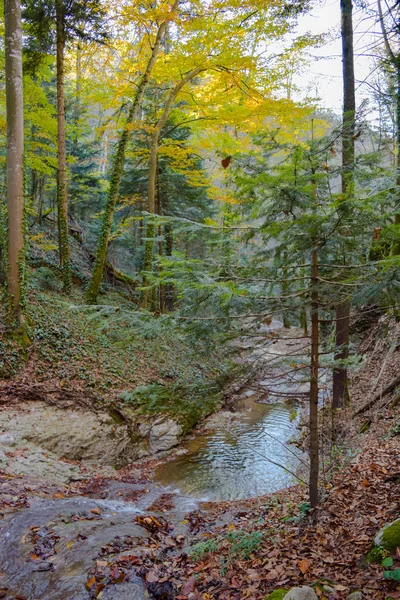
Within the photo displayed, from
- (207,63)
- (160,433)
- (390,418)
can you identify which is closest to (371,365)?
(390,418)

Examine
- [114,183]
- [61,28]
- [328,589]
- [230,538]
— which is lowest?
[230,538]

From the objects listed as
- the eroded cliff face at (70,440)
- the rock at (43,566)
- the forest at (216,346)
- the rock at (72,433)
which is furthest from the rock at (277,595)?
the rock at (72,433)

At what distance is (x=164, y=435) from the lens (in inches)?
356

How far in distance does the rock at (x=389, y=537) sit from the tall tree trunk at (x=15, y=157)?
26.3 feet

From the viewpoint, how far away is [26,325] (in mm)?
8547

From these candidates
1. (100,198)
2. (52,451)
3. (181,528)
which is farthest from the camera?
(100,198)

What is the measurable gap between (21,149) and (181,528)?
8660mm

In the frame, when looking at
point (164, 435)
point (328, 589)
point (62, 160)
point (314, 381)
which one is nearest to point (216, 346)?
point (314, 381)

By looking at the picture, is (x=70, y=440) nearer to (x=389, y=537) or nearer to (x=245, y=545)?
(x=245, y=545)

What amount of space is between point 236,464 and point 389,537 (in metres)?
5.56

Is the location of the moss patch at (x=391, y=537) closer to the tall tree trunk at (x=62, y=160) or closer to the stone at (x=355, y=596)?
the stone at (x=355, y=596)

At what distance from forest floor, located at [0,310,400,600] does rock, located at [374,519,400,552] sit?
0.42ft

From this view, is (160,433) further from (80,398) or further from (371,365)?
(371,365)

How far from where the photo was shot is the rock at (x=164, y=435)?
8.70 meters
